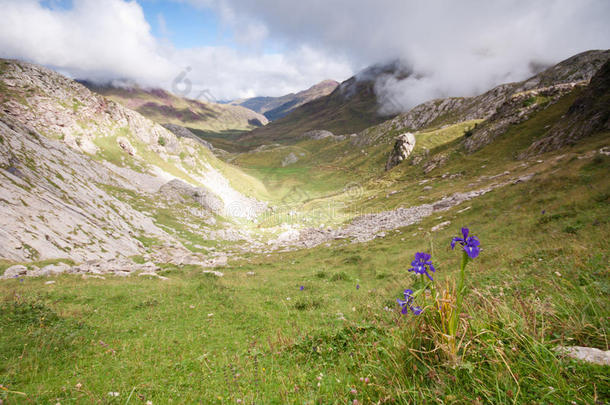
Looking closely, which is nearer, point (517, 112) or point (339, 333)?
point (339, 333)

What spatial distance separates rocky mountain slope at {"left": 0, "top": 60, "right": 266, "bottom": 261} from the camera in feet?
68.6

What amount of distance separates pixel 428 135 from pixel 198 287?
91.9 m

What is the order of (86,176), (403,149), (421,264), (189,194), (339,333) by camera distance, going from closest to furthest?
1. (421,264)
2. (339,333)
3. (86,176)
4. (189,194)
5. (403,149)

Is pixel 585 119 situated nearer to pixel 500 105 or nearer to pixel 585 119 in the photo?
pixel 585 119

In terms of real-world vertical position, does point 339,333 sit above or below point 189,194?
below

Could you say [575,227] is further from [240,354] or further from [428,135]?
[428,135]

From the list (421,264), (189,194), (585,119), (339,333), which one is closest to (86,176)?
(189,194)

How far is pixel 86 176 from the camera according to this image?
35719mm

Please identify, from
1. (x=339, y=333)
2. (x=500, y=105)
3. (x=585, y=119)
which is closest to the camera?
(x=339, y=333)

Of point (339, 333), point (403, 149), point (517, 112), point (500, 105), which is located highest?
point (500, 105)

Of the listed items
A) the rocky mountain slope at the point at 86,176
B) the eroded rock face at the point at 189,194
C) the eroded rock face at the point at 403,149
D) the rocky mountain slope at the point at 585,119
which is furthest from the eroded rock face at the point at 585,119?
the eroded rock face at the point at 189,194

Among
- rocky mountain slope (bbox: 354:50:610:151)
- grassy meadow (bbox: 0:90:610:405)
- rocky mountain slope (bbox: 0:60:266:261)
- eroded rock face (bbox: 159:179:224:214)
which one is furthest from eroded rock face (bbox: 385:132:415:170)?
grassy meadow (bbox: 0:90:610:405)

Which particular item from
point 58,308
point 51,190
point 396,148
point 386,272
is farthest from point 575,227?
point 396,148

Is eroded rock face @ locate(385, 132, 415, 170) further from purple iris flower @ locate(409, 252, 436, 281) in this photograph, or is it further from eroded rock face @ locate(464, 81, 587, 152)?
purple iris flower @ locate(409, 252, 436, 281)
